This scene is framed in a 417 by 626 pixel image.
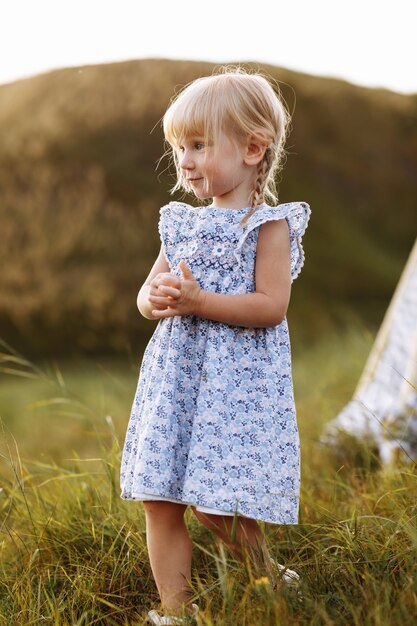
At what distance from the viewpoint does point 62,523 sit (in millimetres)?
2303

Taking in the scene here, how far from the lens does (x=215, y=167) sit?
78.2 inches

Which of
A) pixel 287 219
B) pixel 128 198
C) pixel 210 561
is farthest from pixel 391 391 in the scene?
pixel 128 198

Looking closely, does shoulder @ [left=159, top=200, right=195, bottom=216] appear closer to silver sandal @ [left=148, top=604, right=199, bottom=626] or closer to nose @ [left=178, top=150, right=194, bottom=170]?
nose @ [left=178, top=150, right=194, bottom=170]

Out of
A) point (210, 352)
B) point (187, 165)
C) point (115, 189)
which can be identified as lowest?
point (115, 189)

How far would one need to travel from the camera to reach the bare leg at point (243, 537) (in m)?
1.91

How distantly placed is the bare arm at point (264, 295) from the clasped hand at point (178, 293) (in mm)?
17

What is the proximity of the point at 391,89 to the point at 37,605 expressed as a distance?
731 cm

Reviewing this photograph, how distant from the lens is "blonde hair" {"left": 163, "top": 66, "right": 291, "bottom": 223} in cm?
196

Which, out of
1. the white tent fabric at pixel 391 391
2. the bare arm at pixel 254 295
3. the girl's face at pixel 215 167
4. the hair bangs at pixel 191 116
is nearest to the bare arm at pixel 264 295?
the bare arm at pixel 254 295

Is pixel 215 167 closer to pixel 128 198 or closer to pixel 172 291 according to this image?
pixel 172 291

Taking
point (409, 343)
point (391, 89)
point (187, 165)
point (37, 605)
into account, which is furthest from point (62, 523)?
point (391, 89)

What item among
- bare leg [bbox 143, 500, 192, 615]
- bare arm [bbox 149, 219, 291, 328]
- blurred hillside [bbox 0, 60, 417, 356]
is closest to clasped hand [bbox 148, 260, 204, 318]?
bare arm [bbox 149, 219, 291, 328]

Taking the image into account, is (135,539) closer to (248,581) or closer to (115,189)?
(248,581)

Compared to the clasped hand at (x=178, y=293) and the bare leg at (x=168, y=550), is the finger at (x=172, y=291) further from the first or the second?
the bare leg at (x=168, y=550)
